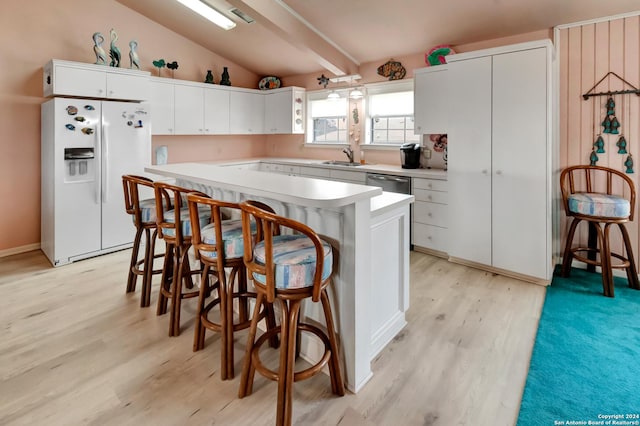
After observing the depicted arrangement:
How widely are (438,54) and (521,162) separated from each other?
5.34 feet

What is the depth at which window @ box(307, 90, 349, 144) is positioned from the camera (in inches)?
222

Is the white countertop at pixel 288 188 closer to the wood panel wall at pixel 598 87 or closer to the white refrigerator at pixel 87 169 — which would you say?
the white refrigerator at pixel 87 169

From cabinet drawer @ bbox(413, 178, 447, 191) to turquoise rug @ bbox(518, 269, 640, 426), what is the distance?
4.61 feet

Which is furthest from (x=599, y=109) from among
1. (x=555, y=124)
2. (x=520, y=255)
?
(x=520, y=255)

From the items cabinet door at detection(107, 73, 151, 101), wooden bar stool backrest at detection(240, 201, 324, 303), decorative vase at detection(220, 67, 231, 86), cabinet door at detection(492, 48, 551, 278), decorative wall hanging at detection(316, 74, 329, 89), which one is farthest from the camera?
decorative vase at detection(220, 67, 231, 86)

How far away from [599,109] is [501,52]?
103 centimetres

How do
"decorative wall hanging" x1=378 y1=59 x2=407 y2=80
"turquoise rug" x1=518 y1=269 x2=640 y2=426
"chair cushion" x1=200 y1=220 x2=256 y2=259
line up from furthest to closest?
"decorative wall hanging" x1=378 y1=59 x2=407 y2=80 → "chair cushion" x1=200 y1=220 x2=256 y2=259 → "turquoise rug" x1=518 y1=269 x2=640 y2=426

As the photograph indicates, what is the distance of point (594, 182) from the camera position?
134 inches

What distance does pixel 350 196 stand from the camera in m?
1.68

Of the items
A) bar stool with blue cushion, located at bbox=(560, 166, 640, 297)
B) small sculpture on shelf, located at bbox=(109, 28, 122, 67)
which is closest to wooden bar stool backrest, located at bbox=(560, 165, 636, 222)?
bar stool with blue cushion, located at bbox=(560, 166, 640, 297)

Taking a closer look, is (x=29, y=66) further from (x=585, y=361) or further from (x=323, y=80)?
(x=585, y=361)

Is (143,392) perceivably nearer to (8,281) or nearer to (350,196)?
(350,196)

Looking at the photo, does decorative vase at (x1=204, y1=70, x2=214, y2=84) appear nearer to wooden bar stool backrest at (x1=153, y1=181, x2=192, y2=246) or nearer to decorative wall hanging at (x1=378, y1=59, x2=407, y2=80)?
decorative wall hanging at (x1=378, y1=59, x2=407, y2=80)

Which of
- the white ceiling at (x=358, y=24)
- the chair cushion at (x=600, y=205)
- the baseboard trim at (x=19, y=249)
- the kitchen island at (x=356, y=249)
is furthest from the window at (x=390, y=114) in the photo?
the baseboard trim at (x=19, y=249)
